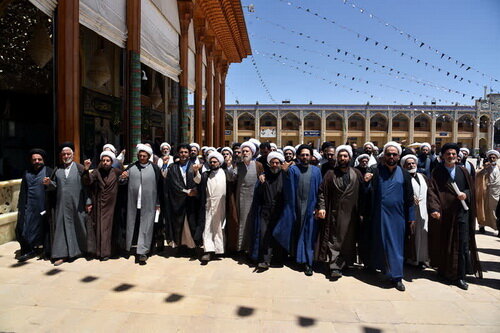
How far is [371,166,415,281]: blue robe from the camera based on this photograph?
10.9 feet

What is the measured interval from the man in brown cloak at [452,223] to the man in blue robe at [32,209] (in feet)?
15.1

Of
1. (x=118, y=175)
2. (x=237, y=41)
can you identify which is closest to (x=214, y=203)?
(x=118, y=175)

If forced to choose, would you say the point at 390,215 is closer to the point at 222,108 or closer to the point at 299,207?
the point at 299,207

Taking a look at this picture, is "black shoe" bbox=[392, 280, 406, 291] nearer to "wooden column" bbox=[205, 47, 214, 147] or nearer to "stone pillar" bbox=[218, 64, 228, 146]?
"wooden column" bbox=[205, 47, 214, 147]

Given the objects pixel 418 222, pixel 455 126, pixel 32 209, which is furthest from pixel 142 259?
pixel 455 126

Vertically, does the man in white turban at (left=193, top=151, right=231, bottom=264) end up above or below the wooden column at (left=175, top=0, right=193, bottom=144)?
below

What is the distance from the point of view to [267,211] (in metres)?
3.78

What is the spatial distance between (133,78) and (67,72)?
189 centimetres

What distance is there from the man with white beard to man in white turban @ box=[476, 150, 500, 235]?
2867 mm

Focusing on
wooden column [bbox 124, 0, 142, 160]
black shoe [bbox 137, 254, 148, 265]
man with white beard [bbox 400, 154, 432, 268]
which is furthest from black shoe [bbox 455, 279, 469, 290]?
wooden column [bbox 124, 0, 142, 160]

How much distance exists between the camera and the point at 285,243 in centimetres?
368

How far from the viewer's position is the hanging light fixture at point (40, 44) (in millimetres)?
7508

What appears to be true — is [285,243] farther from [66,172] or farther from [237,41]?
[237,41]

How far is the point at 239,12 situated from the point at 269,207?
9333mm
